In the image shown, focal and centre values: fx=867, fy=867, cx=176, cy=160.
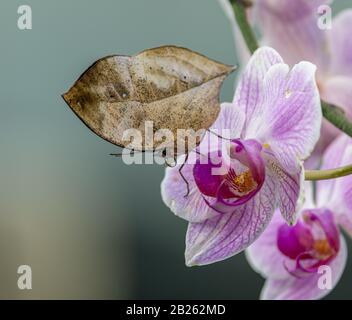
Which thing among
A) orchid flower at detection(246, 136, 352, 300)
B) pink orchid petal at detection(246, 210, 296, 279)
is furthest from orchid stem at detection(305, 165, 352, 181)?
pink orchid petal at detection(246, 210, 296, 279)

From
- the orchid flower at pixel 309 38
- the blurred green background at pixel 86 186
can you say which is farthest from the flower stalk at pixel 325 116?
the blurred green background at pixel 86 186

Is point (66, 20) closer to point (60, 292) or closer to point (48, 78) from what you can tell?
point (48, 78)

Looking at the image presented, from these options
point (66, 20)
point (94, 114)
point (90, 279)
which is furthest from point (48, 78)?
point (94, 114)

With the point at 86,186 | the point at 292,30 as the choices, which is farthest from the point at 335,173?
the point at 86,186

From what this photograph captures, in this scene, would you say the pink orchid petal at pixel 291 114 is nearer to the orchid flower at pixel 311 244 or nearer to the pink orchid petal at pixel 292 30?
the orchid flower at pixel 311 244

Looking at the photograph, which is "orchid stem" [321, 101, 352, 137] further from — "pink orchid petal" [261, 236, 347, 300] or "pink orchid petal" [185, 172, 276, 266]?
"pink orchid petal" [261, 236, 347, 300]

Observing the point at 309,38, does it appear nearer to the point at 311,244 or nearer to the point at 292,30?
the point at 292,30

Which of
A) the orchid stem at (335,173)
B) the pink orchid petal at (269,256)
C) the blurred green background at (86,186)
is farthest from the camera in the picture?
the blurred green background at (86,186)

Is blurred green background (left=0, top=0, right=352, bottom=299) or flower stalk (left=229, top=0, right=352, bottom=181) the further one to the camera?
blurred green background (left=0, top=0, right=352, bottom=299)
